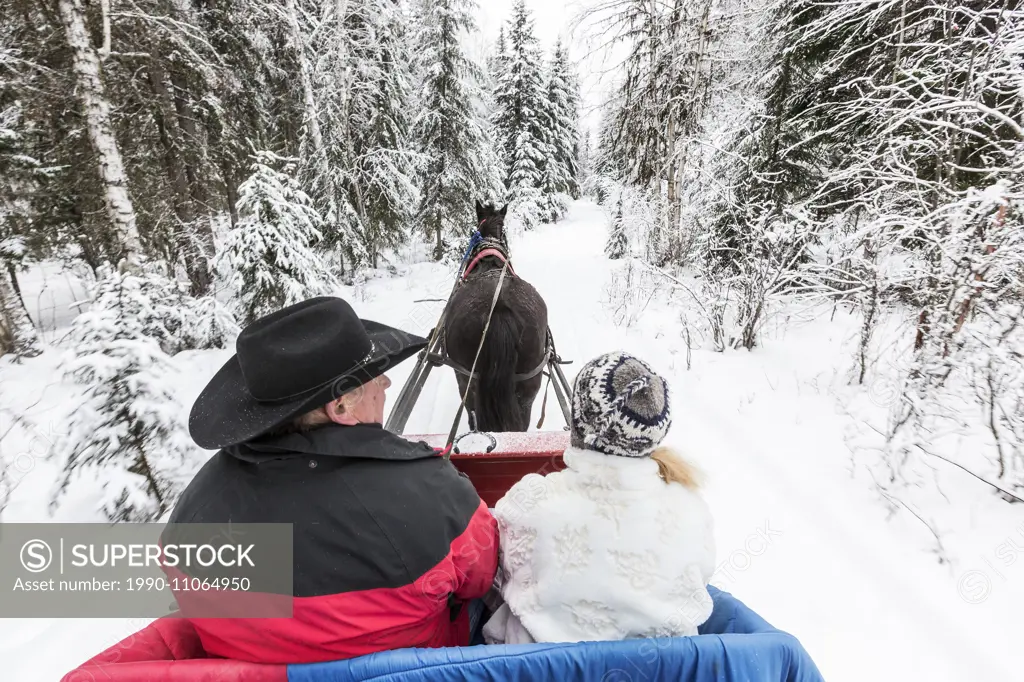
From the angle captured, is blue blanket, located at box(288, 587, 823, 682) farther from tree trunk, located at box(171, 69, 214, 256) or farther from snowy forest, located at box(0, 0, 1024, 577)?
tree trunk, located at box(171, 69, 214, 256)

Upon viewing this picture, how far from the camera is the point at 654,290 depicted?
26.5 feet

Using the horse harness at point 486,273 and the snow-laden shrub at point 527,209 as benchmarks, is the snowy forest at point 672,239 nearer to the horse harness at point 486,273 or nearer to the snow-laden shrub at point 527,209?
the horse harness at point 486,273

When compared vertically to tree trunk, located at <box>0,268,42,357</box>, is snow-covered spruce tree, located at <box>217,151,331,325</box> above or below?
above

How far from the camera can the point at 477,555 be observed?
4.38 ft

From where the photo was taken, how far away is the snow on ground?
2082mm

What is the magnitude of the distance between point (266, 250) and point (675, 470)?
6324mm

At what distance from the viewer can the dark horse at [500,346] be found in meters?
3.36

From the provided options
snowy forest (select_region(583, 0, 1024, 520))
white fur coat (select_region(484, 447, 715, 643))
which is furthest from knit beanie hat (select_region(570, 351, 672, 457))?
snowy forest (select_region(583, 0, 1024, 520))

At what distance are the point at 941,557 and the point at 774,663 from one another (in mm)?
2192

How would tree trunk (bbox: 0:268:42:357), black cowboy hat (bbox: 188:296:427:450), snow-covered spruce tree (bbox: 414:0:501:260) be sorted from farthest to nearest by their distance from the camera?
snow-covered spruce tree (bbox: 414:0:501:260), tree trunk (bbox: 0:268:42:357), black cowboy hat (bbox: 188:296:427:450)

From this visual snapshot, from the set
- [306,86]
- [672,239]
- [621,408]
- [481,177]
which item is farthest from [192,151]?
[621,408]

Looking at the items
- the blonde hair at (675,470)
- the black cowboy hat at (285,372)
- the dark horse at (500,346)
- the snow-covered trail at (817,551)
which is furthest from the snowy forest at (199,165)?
the snow-covered trail at (817,551)

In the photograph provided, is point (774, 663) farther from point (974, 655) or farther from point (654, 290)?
point (654, 290)

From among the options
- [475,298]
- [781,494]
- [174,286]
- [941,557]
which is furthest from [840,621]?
[174,286]
